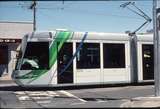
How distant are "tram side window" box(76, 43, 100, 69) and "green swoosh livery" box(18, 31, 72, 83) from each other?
0.81 metres

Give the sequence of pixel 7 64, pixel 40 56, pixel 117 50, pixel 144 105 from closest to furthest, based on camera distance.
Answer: pixel 144 105 < pixel 40 56 < pixel 117 50 < pixel 7 64

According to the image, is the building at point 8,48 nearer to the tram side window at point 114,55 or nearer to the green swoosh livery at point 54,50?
the tram side window at point 114,55

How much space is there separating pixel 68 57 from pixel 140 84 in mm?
5062

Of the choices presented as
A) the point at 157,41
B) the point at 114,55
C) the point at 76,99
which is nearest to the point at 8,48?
the point at 114,55

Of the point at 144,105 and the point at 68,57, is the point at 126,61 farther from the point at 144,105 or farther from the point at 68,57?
the point at 144,105

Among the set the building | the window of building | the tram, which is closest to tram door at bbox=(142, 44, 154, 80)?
the tram

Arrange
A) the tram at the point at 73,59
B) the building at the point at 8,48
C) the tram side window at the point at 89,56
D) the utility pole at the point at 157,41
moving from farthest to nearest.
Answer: the building at the point at 8,48
the tram side window at the point at 89,56
the tram at the point at 73,59
the utility pole at the point at 157,41

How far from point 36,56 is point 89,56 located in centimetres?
281

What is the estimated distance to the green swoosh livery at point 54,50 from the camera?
70.2 feet

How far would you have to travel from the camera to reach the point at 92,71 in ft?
74.0

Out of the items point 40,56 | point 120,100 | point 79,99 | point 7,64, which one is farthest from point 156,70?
point 7,64

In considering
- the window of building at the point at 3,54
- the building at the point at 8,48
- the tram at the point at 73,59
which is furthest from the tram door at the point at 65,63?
the window of building at the point at 3,54

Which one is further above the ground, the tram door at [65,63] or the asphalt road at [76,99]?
the tram door at [65,63]

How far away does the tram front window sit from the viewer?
70.6ft
